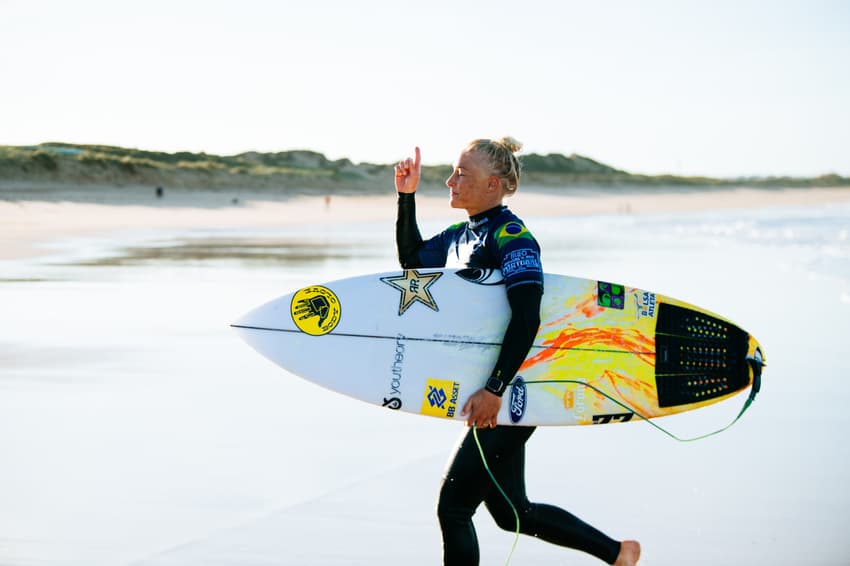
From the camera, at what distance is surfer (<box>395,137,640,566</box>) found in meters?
2.86

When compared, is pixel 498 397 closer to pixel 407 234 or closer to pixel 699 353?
pixel 407 234

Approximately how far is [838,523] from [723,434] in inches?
52.7

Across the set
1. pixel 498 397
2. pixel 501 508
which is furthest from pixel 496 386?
pixel 501 508

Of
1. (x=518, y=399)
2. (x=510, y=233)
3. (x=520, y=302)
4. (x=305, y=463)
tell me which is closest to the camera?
(x=520, y=302)

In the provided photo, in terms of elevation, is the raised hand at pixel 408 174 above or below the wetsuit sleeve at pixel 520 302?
above

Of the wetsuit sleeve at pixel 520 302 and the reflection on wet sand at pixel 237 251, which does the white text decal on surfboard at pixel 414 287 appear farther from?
the reflection on wet sand at pixel 237 251

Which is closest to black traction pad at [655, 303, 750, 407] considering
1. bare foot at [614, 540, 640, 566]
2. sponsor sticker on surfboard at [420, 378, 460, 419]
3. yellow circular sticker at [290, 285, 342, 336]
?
bare foot at [614, 540, 640, 566]

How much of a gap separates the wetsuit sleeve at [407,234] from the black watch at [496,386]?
2.57ft

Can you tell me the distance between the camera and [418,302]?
3361mm

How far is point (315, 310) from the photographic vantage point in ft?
11.4

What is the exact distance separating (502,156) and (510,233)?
0.30m

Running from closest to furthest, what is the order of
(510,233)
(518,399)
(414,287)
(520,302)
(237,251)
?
(520,302)
(510,233)
(518,399)
(414,287)
(237,251)

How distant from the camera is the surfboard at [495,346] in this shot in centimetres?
323

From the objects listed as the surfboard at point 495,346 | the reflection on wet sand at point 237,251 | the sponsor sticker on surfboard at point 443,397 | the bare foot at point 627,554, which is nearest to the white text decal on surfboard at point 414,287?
the surfboard at point 495,346
